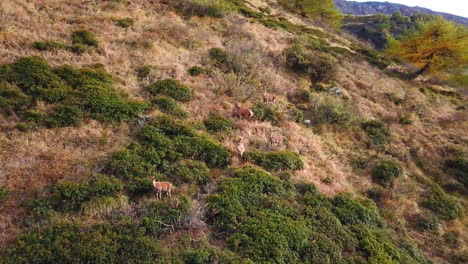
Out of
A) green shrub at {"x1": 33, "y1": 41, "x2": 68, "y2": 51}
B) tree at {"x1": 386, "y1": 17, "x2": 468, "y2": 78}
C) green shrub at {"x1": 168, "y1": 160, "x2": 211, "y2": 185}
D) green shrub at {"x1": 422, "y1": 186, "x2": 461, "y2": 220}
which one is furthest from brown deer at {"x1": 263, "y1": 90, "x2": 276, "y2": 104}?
tree at {"x1": 386, "y1": 17, "x2": 468, "y2": 78}

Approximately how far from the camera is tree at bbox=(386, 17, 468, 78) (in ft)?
84.3

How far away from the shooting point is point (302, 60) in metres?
18.0

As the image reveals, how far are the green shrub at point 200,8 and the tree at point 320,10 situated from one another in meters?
25.1

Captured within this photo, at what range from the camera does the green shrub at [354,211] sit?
8.62 m

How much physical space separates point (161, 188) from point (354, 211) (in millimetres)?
5309

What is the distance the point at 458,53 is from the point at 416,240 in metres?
22.4

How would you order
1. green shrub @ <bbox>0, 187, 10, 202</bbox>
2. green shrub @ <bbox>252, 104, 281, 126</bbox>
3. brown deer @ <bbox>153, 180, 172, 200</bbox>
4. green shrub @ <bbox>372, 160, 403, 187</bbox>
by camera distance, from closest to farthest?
green shrub @ <bbox>0, 187, 10, 202</bbox> → brown deer @ <bbox>153, 180, 172, 200</bbox> → green shrub @ <bbox>372, 160, 403, 187</bbox> → green shrub @ <bbox>252, 104, 281, 126</bbox>

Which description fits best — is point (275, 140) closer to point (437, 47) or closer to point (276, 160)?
point (276, 160)

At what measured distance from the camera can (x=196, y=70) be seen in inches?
520

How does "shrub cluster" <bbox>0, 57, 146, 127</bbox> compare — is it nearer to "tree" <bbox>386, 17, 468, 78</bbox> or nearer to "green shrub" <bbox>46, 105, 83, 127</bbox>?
"green shrub" <bbox>46, 105, 83, 127</bbox>

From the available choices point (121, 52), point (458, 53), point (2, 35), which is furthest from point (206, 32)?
point (458, 53)

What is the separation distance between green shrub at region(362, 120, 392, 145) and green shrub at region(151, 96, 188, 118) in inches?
343

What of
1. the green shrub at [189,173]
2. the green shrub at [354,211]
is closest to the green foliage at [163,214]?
the green shrub at [189,173]

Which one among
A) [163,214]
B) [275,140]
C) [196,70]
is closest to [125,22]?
[196,70]
